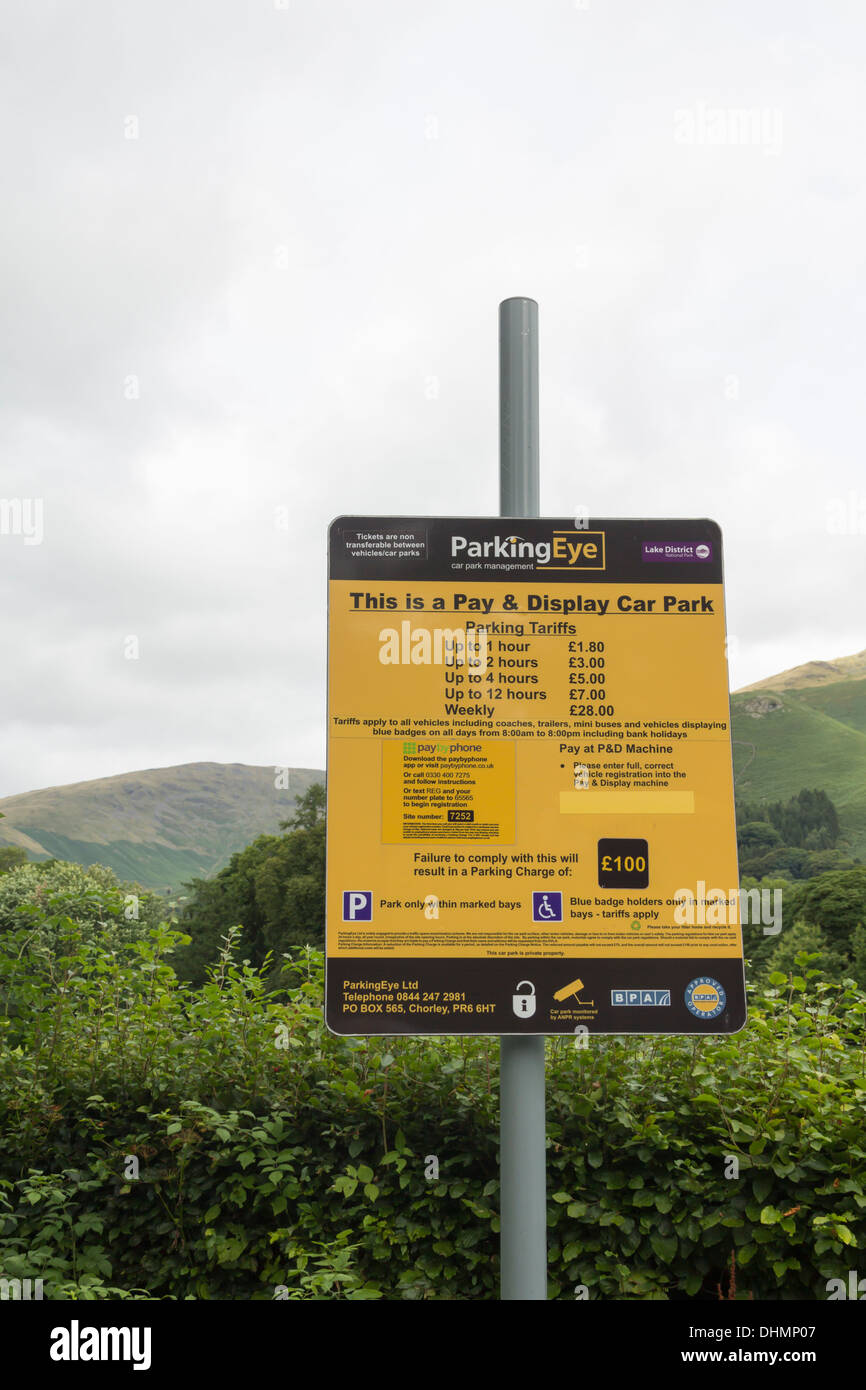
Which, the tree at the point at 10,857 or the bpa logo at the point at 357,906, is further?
the tree at the point at 10,857

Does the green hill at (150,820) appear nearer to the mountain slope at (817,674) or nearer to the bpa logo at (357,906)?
the mountain slope at (817,674)

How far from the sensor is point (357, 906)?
267 centimetres

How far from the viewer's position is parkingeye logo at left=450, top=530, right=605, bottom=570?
2.83 m

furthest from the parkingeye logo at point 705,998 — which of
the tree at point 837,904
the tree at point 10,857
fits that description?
the tree at point 10,857

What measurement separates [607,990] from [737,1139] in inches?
42.0

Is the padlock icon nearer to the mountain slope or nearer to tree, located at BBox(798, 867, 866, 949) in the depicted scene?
tree, located at BBox(798, 867, 866, 949)

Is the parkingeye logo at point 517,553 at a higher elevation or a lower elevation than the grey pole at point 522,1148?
higher

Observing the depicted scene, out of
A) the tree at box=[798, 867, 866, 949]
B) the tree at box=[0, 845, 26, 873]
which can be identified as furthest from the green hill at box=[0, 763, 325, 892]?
the tree at box=[798, 867, 866, 949]

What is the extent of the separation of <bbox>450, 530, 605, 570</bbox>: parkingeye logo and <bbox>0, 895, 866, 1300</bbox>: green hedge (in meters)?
1.85

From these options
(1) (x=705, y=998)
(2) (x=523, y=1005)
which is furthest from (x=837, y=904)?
(2) (x=523, y=1005)

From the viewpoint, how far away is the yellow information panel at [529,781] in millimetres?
2637

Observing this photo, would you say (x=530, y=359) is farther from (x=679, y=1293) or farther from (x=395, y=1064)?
(x=679, y=1293)

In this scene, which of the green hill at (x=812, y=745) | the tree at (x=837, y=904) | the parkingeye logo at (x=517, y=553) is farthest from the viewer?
the green hill at (x=812, y=745)

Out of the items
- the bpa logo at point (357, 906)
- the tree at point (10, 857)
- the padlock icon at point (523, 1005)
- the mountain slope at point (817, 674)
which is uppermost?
the mountain slope at point (817, 674)
